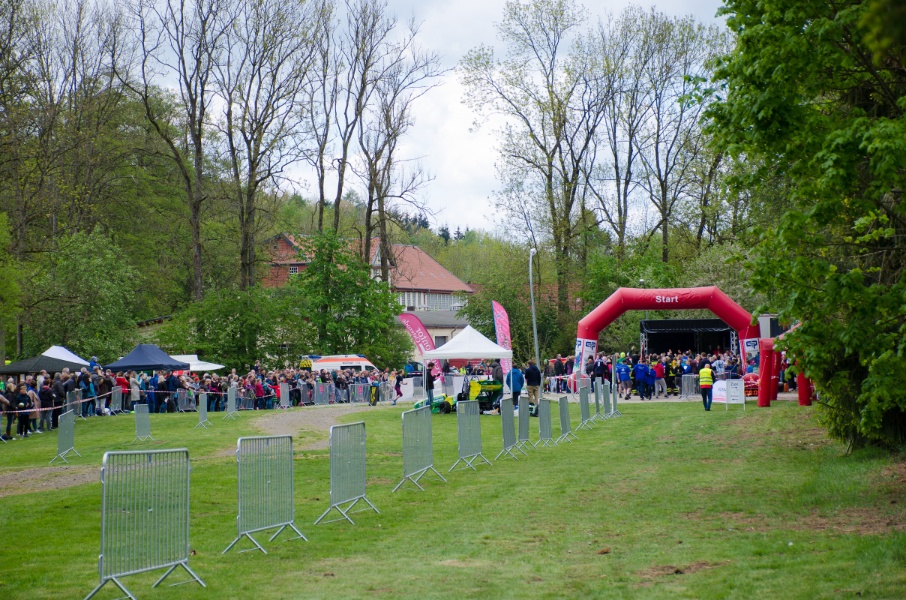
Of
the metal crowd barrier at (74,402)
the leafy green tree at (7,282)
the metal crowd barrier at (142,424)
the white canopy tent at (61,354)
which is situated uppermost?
the leafy green tree at (7,282)

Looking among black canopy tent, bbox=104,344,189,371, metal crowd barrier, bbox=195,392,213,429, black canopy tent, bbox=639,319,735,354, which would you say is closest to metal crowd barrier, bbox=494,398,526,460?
metal crowd barrier, bbox=195,392,213,429

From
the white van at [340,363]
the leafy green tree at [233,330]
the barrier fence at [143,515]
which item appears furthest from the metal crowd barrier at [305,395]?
the barrier fence at [143,515]

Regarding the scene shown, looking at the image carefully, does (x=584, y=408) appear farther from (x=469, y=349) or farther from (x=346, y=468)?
(x=346, y=468)

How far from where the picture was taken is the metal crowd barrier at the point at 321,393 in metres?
39.1

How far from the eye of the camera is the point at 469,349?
33281mm

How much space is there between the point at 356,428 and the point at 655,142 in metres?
50.2

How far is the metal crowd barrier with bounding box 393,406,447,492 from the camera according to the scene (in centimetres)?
1398

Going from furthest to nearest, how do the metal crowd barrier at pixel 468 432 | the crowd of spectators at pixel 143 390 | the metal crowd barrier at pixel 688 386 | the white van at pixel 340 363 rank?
the white van at pixel 340 363 < the metal crowd barrier at pixel 688 386 < the crowd of spectators at pixel 143 390 < the metal crowd barrier at pixel 468 432

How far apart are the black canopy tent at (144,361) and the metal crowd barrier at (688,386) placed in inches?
791

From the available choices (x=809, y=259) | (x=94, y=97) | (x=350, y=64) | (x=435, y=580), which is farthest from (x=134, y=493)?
(x=350, y=64)

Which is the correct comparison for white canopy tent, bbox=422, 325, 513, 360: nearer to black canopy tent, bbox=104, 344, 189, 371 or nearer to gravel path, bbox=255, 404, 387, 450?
gravel path, bbox=255, 404, 387, 450

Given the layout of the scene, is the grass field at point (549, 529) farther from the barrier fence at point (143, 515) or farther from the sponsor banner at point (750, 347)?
the sponsor banner at point (750, 347)

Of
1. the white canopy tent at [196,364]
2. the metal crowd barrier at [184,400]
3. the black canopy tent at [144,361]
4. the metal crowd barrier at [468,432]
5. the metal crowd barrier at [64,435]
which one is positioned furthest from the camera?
the white canopy tent at [196,364]

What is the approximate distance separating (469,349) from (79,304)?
759 inches
